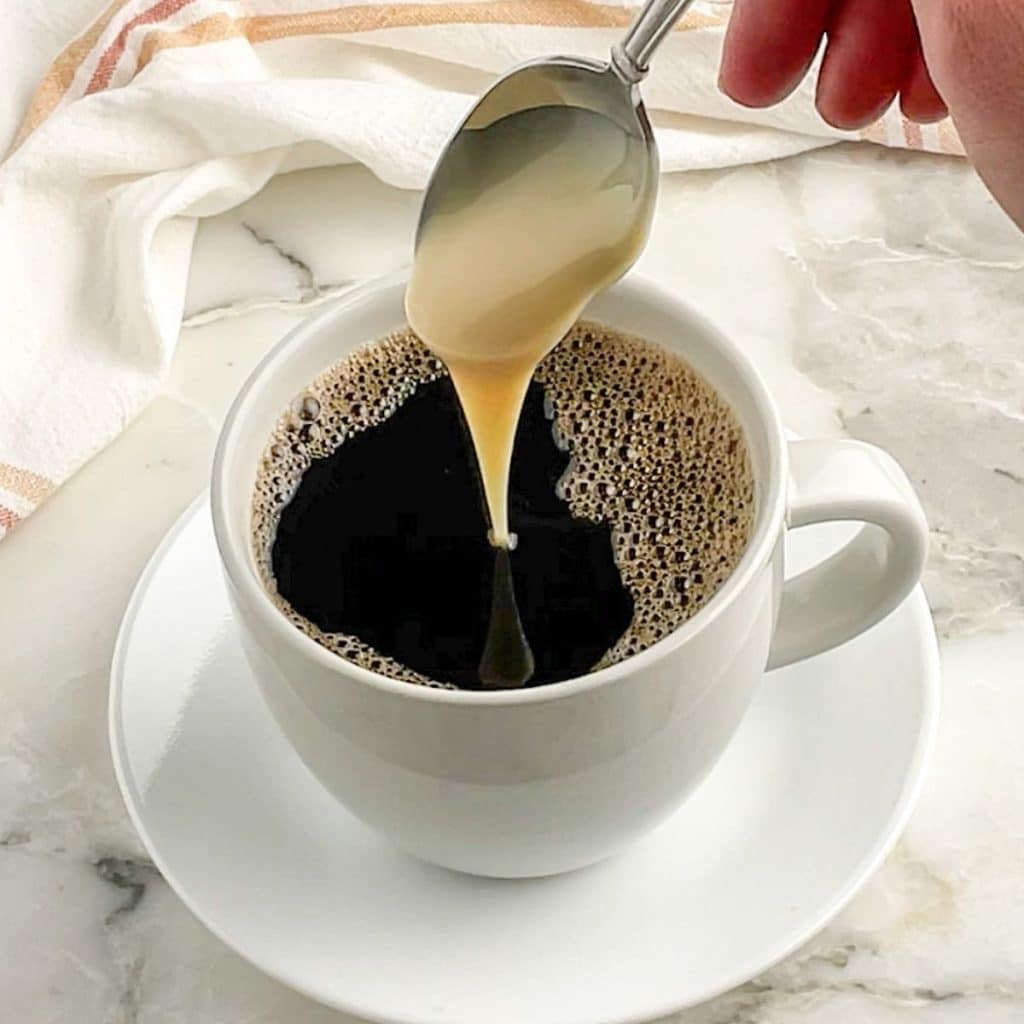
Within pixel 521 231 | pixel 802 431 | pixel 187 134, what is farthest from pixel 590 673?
pixel 187 134

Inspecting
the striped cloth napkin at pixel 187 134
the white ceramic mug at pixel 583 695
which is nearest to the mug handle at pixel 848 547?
the white ceramic mug at pixel 583 695

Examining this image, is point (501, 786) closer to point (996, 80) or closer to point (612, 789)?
point (612, 789)

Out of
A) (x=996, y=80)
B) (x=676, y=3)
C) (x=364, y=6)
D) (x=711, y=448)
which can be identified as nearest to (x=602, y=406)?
(x=711, y=448)

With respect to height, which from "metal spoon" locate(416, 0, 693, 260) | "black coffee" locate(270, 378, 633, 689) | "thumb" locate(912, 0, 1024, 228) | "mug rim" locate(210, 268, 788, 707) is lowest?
"black coffee" locate(270, 378, 633, 689)

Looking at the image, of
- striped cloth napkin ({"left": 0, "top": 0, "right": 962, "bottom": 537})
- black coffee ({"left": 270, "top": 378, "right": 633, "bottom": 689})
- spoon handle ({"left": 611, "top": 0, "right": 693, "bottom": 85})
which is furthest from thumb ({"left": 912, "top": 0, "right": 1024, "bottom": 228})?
striped cloth napkin ({"left": 0, "top": 0, "right": 962, "bottom": 537})

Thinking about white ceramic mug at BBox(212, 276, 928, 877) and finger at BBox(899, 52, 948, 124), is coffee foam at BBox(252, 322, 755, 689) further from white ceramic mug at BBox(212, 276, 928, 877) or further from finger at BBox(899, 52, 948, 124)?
finger at BBox(899, 52, 948, 124)

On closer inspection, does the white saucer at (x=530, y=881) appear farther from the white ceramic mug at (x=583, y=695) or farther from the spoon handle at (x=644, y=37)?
the spoon handle at (x=644, y=37)
